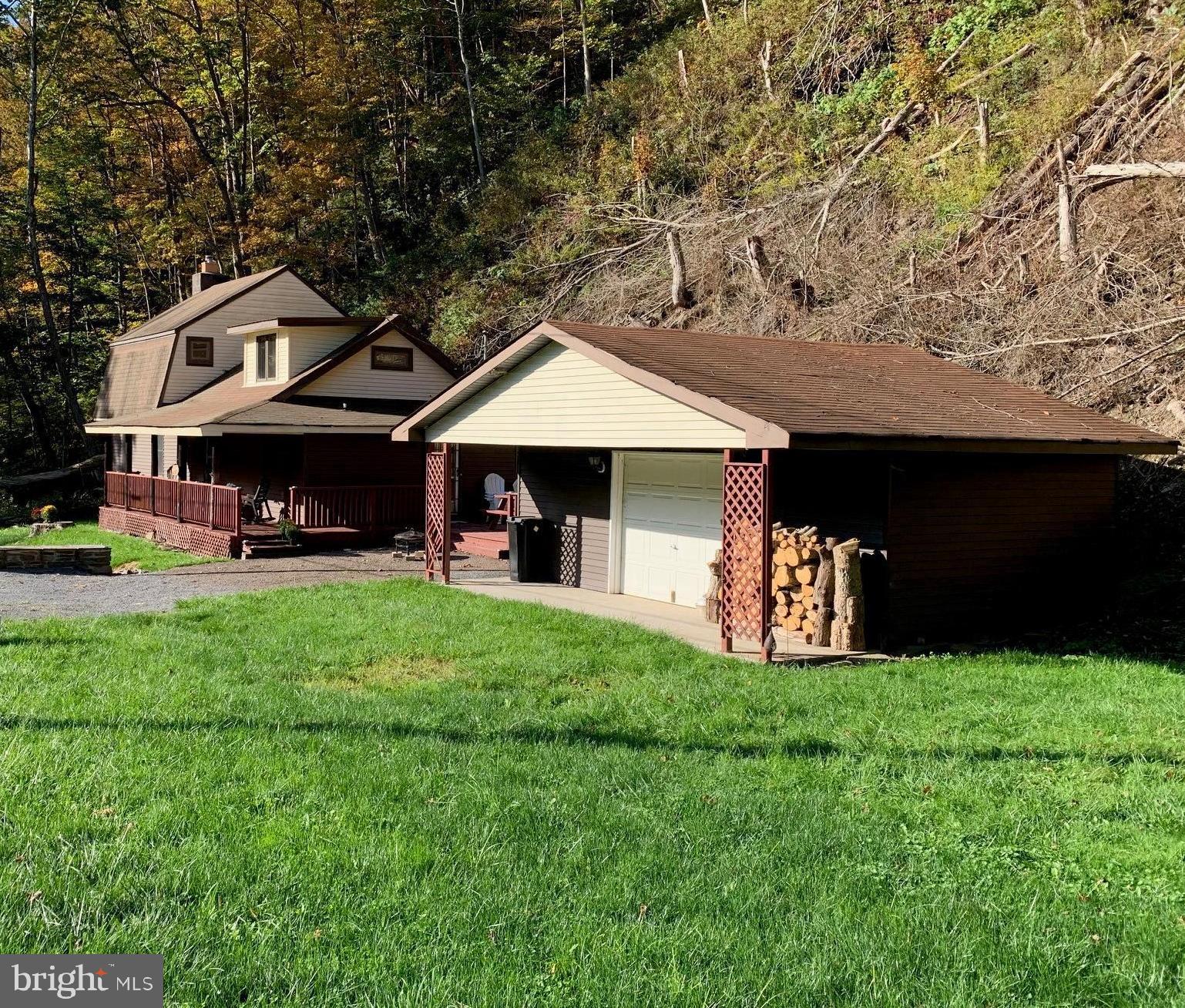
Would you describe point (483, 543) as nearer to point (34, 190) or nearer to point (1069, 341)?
point (1069, 341)

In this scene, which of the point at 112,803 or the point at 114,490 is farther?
the point at 114,490

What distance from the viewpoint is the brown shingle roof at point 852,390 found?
10.9 m

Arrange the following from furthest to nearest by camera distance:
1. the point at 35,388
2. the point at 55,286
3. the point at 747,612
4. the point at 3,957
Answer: the point at 55,286 → the point at 35,388 → the point at 747,612 → the point at 3,957

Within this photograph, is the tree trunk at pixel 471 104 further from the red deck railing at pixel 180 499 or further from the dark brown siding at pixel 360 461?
the red deck railing at pixel 180 499

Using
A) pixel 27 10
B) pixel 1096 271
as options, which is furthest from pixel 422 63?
pixel 1096 271

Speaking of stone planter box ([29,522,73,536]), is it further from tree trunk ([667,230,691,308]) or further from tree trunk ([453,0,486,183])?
tree trunk ([453,0,486,183])

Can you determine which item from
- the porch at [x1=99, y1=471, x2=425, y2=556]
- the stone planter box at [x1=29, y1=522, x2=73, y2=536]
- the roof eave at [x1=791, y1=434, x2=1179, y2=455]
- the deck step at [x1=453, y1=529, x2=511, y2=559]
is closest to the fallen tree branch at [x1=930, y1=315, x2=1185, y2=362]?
the roof eave at [x1=791, y1=434, x2=1179, y2=455]

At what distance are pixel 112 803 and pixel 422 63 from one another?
40904 mm

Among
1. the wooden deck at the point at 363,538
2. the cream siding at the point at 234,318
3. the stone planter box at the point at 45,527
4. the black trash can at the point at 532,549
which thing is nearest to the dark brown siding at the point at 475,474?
the wooden deck at the point at 363,538

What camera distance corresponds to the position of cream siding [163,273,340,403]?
→ 2891 cm

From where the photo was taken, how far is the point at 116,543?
22.6 m

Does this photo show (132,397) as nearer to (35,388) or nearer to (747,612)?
(35,388)

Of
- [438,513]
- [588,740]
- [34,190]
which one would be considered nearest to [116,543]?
[438,513]

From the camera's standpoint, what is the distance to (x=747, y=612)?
11.2 metres
